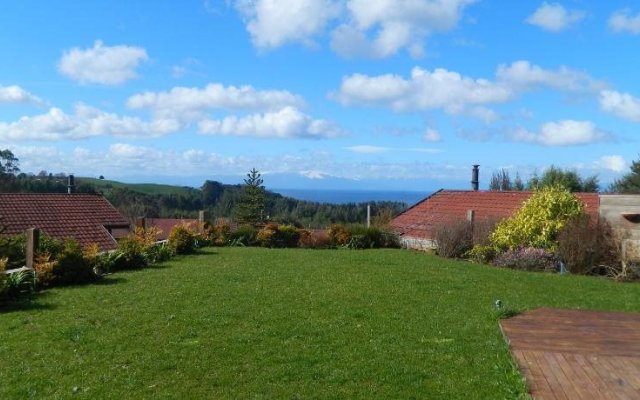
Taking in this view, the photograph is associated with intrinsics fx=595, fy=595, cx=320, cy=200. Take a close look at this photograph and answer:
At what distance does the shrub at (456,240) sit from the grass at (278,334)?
506 cm

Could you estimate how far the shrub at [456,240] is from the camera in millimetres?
18328

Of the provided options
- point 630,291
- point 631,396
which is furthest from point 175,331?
point 630,291

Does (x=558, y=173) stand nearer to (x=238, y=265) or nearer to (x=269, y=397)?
(x=238, y=265)

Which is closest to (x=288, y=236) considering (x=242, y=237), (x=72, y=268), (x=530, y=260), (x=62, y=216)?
(x=242, y=237)

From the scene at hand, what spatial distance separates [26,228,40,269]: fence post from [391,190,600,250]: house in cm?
1198

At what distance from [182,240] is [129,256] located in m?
3.27

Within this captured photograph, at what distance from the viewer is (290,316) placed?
27.9ft

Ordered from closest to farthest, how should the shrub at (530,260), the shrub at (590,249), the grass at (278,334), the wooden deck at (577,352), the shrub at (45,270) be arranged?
the wooden deck at (577,352)
the grass at (278,334)
the shrub at (45,270)
the shrub at (590,249)
the shrub at (530,260)

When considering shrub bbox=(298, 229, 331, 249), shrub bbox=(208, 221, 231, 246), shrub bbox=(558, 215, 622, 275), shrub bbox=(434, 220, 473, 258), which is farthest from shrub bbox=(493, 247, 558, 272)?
shrub bbox=(208, 221, 231, 246)

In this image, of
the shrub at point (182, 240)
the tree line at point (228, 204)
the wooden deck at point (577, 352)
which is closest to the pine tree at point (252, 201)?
the tree line at point (228, 204)

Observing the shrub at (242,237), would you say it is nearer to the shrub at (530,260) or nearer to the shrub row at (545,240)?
the shrub row at (545,240)

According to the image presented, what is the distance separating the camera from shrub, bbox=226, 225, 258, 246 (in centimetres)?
2145

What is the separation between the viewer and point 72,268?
40.6 feet

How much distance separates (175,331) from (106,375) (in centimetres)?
181
